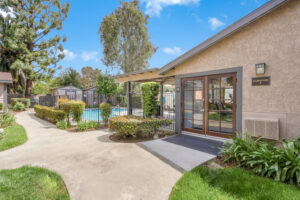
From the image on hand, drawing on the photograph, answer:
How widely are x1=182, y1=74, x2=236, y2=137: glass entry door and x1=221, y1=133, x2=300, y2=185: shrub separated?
151 centimetres

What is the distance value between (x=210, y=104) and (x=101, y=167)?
408 centimetres

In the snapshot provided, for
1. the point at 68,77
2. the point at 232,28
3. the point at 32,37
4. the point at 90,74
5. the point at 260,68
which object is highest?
the point at 32,37

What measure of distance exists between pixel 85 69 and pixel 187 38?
1330 inches

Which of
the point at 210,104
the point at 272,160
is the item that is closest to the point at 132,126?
the point at 210,104

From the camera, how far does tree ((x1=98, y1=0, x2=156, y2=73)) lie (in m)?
20.5

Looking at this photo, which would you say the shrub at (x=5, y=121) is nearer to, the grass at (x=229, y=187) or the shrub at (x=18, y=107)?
the shrub at (x=18, y=107)

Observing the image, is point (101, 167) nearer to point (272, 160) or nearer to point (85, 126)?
point (272, 160)

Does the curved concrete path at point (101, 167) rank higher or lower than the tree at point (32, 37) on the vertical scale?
lower

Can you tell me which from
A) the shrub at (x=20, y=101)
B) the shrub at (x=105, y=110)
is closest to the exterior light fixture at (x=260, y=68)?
the shrub at (x=105, y=110)

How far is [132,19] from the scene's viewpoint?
20.7m

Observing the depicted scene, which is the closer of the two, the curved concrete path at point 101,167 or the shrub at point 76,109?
the curved concrete path at point 101,167

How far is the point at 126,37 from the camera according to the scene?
20.9 meters

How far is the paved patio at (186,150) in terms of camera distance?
11.6ft

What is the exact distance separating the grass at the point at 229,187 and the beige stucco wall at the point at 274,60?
1.89 metres
